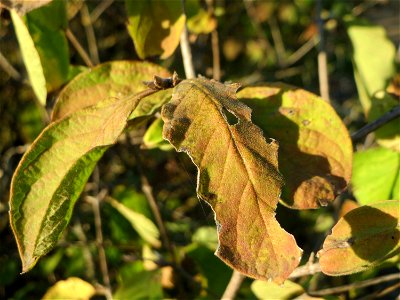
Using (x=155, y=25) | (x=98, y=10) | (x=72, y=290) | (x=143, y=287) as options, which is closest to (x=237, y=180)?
(x=155, y=25)

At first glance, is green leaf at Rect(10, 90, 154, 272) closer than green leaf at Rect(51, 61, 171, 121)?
Yes

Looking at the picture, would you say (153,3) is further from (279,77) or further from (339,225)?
(279,77)

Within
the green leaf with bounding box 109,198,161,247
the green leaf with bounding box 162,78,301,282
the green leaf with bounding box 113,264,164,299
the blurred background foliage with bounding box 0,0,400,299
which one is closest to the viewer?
the green leaf with bounding box 162,78,301,282

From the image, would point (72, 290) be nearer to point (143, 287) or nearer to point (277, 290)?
point (143, 287)

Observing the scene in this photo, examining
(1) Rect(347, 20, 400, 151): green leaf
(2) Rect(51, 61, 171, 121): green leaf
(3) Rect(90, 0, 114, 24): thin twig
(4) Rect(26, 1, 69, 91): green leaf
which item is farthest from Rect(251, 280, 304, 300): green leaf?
(3) Rect(90, 0, 114, 24): thin twig

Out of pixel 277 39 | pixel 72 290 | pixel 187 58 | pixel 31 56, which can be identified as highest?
pixel 31 56

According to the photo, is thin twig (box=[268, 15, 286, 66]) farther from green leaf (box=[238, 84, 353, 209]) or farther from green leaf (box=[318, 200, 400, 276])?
green leaf (box=[318, 200, 400, 276])

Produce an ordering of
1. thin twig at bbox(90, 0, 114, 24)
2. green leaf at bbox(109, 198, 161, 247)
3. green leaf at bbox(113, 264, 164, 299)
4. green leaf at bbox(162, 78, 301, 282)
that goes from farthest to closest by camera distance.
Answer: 1. thin twig at bbox(90, 0, 114, 24)
2. green leaf at bbox(109, 198, 161, 247)
3. green leaf at bbox(113, 264, 164, 299)
4. green leaf at bbox(162, 78, 301, 282)

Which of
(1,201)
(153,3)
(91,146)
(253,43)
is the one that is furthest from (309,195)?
(253,43)

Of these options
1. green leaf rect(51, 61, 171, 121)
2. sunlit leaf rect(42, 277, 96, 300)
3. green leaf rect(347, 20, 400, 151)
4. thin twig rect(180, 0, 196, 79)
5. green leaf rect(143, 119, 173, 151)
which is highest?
green leaf rect(51, 61, 171, 121)
